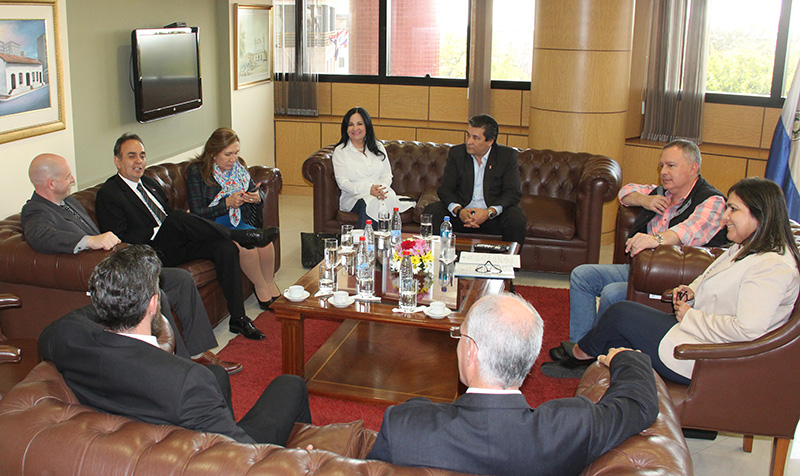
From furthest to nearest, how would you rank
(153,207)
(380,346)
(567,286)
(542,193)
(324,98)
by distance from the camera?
(324,98)
(542,193)
(567,286)
(153,207)
(380,346)

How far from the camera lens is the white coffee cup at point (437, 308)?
11.8 ft

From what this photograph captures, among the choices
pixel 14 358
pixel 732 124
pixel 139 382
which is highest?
pixel 732 124

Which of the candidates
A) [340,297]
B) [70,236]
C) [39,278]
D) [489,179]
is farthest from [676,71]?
[39,278]

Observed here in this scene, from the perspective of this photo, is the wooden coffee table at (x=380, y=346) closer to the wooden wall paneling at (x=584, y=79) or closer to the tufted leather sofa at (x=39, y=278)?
the tufted leather sofa at (x=39, y=278)

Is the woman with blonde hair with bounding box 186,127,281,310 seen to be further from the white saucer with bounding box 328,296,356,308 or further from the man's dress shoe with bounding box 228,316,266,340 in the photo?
the white saucer with bounding box 328,296,356,308

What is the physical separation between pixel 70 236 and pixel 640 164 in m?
5.59

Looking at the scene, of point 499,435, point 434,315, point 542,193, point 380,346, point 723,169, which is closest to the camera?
point 499,435

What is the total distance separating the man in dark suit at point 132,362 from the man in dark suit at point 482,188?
10.9 ft

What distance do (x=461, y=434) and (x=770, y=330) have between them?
1752mm

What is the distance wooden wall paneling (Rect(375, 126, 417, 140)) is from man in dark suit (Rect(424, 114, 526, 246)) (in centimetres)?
268

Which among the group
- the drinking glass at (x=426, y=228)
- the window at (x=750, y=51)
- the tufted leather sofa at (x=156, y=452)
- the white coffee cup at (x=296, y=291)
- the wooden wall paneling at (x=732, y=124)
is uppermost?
the window at (x=750, y=51)

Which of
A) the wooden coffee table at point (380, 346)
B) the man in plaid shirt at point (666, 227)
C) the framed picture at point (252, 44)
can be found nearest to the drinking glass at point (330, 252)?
the wooden coffee table at point (380, 346)

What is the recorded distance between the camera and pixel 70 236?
3807 mm

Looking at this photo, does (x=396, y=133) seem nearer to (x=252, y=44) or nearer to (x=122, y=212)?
(x=252, y=44)
